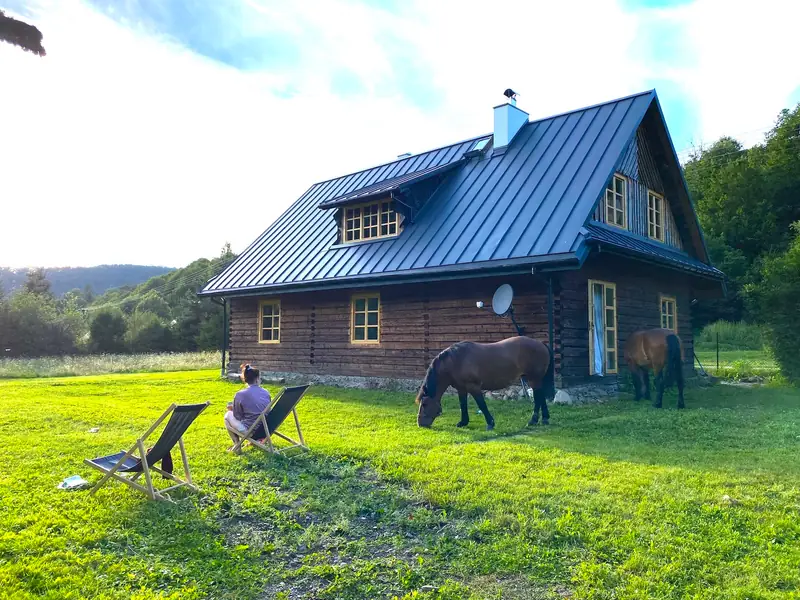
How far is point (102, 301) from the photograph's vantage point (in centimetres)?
9019

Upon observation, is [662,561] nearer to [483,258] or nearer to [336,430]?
[336,430]

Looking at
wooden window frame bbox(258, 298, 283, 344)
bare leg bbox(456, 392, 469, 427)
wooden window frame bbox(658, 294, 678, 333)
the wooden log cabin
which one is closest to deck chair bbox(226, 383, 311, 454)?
bare leg bbox(456, 392, 469, 427)

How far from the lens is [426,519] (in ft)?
16.3

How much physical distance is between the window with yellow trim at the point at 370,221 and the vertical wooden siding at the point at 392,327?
6.06 feet

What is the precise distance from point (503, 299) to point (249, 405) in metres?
6.85

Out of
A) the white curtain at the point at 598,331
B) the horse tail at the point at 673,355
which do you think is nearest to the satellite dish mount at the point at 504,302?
the white curtain at the point at 598,331

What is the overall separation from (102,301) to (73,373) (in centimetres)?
7281

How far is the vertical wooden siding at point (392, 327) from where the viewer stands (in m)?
13.1

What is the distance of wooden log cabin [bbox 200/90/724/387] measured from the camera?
12609mm

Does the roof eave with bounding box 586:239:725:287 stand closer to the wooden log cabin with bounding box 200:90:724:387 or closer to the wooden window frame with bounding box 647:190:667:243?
the wooden log cabin with bounding box 200:90:724:387

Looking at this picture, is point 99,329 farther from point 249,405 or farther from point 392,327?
point 249,405

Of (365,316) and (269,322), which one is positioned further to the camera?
(269,322)

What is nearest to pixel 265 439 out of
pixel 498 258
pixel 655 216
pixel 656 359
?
pixel 498 258

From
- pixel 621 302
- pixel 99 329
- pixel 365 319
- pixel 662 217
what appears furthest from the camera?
pixel 99 329
